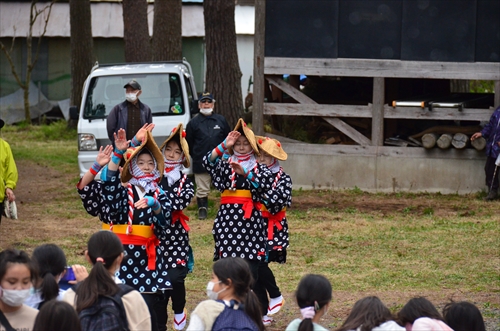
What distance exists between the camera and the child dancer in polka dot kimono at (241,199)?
6.98 metres

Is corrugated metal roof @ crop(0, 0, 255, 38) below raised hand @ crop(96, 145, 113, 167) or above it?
above

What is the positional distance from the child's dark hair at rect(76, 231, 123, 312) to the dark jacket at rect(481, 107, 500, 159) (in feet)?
30.3

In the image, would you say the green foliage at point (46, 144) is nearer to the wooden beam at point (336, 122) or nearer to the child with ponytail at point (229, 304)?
the wooden beam at point (336, 122)

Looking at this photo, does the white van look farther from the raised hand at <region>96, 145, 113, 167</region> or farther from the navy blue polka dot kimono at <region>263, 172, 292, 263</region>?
the raised hand at <region>96, 145, 113, 167</region>

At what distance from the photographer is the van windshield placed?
13.7 m

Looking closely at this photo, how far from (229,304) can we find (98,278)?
0.68 metres

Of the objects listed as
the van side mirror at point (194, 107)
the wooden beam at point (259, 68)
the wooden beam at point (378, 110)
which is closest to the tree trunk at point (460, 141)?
the wooden beam at point (378, 110)

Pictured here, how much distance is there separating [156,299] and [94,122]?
772cm

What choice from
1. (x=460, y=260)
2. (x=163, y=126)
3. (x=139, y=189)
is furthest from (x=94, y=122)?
(x=139, y=189)

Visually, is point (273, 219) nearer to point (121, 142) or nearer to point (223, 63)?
point (121, 142)

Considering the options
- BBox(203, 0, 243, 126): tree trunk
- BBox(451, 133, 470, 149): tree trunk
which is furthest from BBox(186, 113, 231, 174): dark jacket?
BBox(451, 133, 470, 149): tree trunk

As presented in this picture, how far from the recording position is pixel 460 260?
375 inches

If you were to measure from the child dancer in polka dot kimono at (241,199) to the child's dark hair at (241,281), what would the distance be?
8.23 ft

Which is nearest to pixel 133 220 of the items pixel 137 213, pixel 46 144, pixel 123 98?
pixel 137 213
